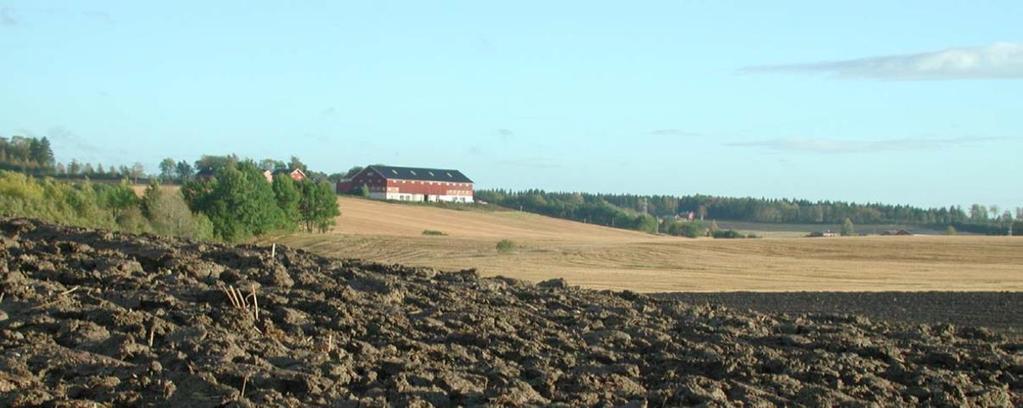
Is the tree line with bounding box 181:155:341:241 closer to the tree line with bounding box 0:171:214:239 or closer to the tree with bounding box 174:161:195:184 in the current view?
the tree line with bounding box 0:171:214:239

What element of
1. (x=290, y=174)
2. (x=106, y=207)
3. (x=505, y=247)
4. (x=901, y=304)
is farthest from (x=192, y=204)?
(x=901, y=304)

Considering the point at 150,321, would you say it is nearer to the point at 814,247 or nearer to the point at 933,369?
the point at 933,369

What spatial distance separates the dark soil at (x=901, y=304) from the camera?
23109 mm

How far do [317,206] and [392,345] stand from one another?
63.2m

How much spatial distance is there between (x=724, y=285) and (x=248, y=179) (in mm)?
34515

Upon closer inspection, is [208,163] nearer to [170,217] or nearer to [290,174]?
[290,174]

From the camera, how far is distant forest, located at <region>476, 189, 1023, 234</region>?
373ft

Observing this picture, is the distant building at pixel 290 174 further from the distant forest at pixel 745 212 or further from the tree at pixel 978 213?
the tree at pixel 978 213

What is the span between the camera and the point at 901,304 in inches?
1048

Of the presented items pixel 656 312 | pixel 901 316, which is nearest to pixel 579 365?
pixel 656 312

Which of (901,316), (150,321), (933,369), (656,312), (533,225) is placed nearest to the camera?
(150,321)

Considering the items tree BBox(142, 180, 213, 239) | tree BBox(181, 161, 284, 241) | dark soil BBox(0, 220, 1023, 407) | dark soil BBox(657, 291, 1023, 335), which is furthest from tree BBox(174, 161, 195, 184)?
dark soil BBox(0, 220, 1023, 407)

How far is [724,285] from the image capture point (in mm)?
35938

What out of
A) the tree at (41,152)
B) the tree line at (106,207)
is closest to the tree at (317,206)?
the tree line at (106,207)
